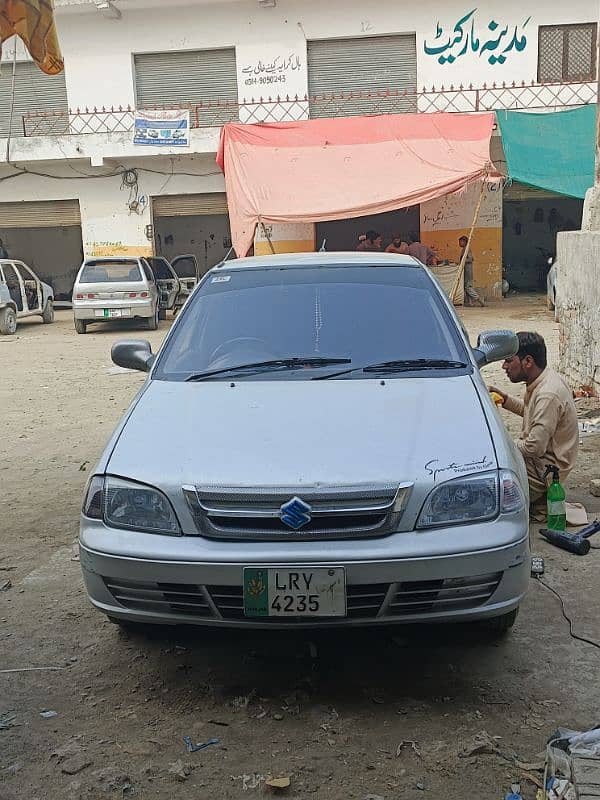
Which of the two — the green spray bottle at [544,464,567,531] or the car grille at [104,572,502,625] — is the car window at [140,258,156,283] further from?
the car grille at [104,572,502,625]

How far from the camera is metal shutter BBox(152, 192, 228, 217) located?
21297 millimetres

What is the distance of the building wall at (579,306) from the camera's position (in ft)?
23.5

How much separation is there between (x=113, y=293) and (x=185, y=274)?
6943 millimetres

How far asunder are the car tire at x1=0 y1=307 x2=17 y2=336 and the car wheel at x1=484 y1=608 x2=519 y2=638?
1487 cm

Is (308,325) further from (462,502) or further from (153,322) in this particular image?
(153,322)

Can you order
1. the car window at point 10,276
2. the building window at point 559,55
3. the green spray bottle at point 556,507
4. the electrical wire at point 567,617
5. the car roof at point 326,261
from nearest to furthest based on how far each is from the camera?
1. the electrical wire at point 567,617
2. the car roof at point 326,261
3. the green spray bottle at point 556,507
4. the car window at point 10,276
5. the building window at point 559,55

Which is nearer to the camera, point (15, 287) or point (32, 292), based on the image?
point (15, 287)

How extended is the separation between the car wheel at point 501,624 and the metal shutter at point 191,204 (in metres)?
19.2

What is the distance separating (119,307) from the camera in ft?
52.3

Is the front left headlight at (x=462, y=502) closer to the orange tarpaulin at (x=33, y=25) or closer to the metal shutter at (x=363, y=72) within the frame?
the orange tarpaulin at (x=33, y=25)

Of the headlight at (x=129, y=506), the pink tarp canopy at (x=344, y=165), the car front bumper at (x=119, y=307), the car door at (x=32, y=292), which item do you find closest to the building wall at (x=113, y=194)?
the car door at (x=32, y=292)

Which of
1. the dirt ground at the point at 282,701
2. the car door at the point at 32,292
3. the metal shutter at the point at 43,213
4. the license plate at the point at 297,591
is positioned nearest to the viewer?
the dirt ground at the point at 282,701

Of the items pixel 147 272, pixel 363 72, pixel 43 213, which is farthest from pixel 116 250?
pixel 363 72

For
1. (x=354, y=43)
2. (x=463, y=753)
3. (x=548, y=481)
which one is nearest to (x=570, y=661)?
(x=463, y=753)
